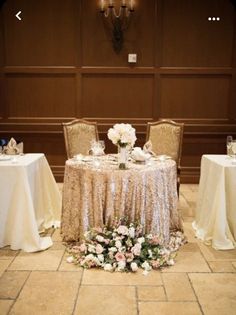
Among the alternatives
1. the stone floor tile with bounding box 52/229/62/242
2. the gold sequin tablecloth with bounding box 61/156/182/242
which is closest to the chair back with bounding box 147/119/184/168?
the gold sequin tablecloth with bounding box 61/156/182/242

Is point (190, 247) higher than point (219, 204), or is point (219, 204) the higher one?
point (219, 204)

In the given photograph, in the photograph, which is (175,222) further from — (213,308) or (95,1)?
(95,1)

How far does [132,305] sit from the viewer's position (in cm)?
229

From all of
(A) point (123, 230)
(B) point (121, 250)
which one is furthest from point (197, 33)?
(B) point (121, 250)

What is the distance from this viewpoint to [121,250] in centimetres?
282

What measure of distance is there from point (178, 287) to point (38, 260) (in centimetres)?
113

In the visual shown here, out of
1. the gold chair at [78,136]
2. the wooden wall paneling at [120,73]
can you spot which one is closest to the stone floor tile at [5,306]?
the gold chair at [78,136]

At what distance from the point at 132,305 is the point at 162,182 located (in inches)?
40.9

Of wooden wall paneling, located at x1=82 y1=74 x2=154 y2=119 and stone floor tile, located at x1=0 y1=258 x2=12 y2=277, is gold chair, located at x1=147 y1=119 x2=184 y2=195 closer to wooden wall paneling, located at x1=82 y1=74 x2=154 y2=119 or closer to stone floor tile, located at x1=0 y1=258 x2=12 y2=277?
wooden wall paneling, located at x1=82 y1=74 x2=154 y2=119

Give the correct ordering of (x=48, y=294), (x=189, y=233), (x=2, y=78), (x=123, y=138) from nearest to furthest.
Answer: (x=48, y=294)
(x=123, y=138)
(x=189, y=233)
(x=2, y=78)

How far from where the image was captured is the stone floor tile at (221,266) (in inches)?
109

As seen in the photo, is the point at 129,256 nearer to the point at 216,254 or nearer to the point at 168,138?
the point at 216,254

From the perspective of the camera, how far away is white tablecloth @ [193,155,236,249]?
10.2ft

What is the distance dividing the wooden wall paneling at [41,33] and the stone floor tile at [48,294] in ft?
10.6
